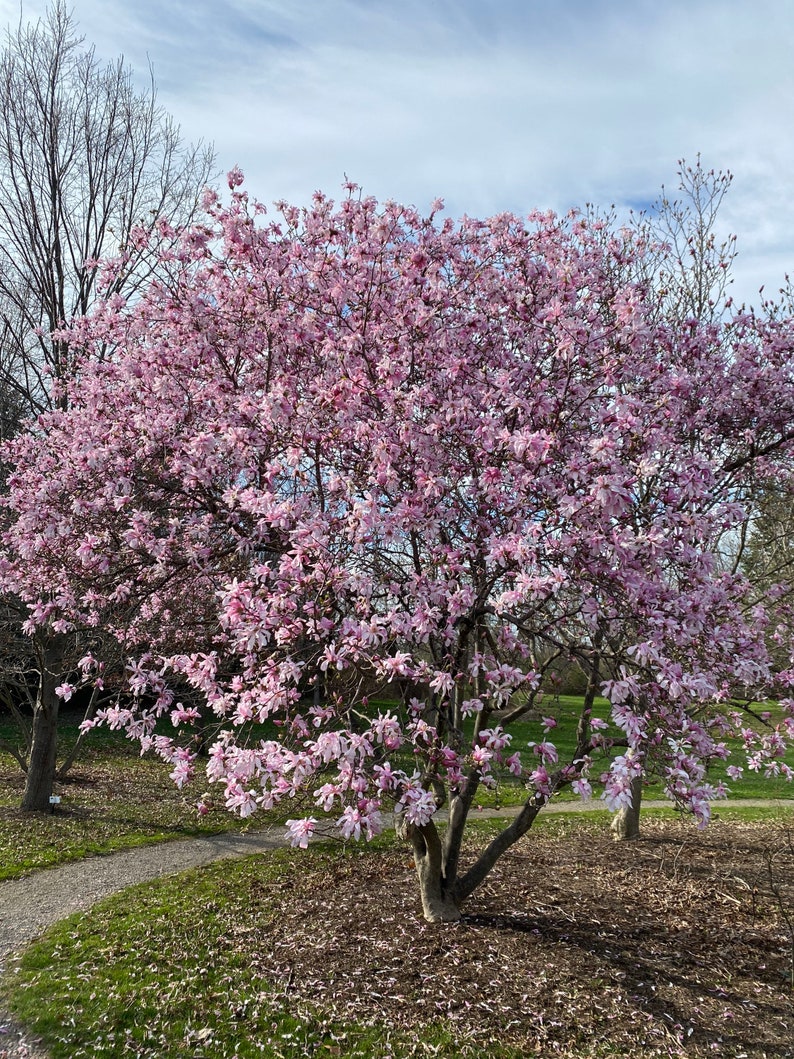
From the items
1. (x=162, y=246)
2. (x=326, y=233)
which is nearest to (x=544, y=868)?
(x=326, y=233)

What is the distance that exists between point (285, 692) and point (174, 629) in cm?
435

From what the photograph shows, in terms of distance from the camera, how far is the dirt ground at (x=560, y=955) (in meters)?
5.02

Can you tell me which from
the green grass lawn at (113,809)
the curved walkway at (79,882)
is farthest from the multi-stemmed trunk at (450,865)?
the curved walkway at (79,882)

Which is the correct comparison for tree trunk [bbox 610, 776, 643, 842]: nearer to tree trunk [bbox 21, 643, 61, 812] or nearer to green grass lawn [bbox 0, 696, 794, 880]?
green grass lawn [bbox 0, 696, 794, 880]

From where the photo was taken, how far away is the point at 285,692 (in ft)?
14.9

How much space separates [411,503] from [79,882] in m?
6.79

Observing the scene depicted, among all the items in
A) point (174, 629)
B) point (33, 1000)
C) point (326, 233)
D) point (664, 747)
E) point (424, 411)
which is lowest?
point (33, 1000)

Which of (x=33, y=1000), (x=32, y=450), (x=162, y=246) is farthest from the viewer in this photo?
(x=32, y=450)

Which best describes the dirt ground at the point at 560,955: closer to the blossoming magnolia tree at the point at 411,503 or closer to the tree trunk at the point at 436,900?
the tree trunk at the point at 436,900

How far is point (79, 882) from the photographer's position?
8.57 meters

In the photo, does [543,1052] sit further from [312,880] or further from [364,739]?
[312,880]

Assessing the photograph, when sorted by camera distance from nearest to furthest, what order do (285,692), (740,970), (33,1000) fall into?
(285,692) → (33,1000) → (740,970)

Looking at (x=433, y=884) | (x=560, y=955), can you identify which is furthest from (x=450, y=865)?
(x=560, y=955)

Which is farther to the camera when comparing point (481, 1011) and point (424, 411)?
point (424, 411)
